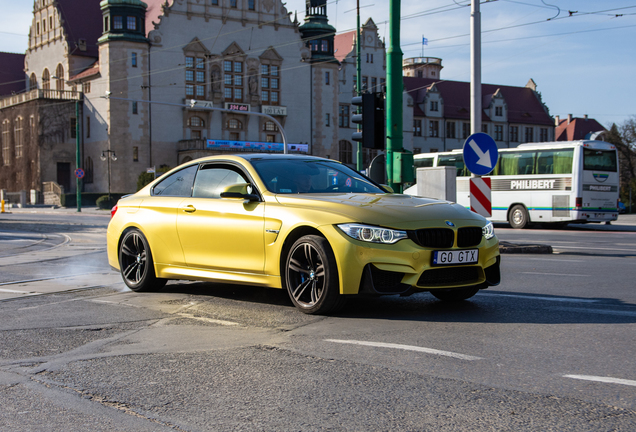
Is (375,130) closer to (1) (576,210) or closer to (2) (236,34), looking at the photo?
(1) (576,210)

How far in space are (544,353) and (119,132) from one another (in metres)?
61.4

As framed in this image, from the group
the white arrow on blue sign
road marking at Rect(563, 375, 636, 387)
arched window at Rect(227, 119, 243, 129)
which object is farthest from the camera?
arched window at Rect(227, 119, 243, 129)

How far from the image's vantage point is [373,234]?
6543mm

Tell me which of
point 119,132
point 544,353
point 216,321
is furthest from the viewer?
point 119,132

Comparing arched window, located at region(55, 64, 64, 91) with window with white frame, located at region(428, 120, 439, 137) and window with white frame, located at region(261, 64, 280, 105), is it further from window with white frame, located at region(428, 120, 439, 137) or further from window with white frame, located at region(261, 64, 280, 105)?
window with white frame, located at region(428, 120, 439, 137)

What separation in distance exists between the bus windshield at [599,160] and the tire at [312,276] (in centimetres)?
2402

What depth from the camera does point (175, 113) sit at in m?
65.9

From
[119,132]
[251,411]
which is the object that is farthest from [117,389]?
[119,132]

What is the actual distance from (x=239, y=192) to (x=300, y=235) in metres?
0.88

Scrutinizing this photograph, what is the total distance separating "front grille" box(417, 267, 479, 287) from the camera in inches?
260

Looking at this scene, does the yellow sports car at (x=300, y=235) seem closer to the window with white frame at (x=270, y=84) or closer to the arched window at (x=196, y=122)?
the arched window at (x=196, y=122)

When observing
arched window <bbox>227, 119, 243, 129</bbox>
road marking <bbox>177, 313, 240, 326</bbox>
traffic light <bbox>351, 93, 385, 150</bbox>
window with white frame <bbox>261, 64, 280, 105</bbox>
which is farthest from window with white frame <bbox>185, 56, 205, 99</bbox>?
road marking <bbox>177, 313, 240, 326</bbox>

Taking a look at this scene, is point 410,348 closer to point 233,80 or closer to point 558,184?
point 558,184

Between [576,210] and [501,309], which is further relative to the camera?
[576,210]
